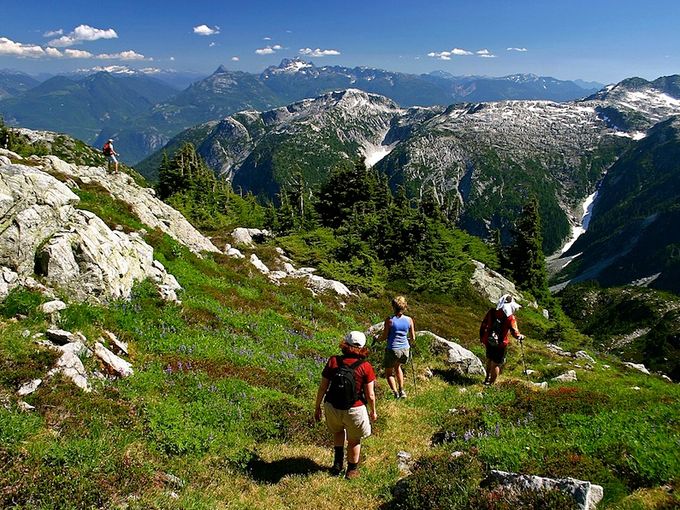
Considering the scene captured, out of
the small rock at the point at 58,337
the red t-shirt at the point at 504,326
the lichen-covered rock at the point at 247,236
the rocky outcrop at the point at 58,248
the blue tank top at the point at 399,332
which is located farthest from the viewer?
the lichen-covered rock at the point at 247,236

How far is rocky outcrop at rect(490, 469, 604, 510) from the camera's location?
211 inches

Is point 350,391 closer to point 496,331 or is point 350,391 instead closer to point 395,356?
point 395,356

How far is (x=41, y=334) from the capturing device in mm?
9523

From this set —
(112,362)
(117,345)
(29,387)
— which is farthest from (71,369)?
(117,345)

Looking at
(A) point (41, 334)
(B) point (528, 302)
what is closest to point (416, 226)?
(B) point (528, 302)

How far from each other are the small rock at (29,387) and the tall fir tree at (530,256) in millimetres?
62061

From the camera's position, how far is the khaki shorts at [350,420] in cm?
770

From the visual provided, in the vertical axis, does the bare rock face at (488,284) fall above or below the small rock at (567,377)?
below

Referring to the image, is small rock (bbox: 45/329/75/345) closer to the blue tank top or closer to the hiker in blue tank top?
the hiker in blue tank top

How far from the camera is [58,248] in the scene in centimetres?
1261

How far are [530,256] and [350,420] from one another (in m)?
61.6

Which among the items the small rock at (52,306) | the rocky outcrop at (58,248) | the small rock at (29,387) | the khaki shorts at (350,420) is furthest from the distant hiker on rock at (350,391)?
the rocky outcrop at (58,248)

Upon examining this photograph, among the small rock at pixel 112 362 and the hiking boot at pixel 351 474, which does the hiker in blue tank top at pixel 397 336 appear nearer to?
the hiking boot at pixel 351 474

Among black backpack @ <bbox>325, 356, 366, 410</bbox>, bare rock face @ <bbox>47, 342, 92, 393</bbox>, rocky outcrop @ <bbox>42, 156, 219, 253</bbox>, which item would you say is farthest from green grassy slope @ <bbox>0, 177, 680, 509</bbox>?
rocky outcrop @ <bbox>42, 156, 219, 253</bbox>
